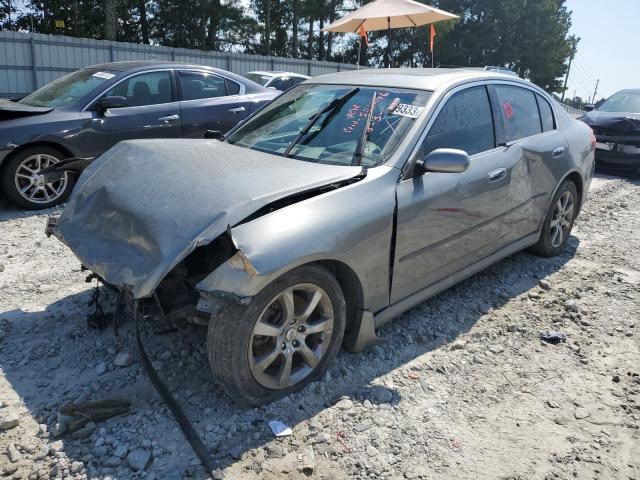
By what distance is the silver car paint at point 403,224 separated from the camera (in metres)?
2.61

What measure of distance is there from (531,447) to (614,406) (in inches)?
28.6

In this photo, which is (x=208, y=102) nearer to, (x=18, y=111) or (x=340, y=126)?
(x=18, y=111)

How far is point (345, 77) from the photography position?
4188 mm

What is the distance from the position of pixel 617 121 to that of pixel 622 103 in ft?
4.41

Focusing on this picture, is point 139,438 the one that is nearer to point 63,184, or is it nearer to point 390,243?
point 390,243

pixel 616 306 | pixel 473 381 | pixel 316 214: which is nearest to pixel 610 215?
pixel 616 306

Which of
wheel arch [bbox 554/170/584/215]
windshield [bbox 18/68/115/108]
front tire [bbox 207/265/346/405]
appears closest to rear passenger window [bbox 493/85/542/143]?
wheel arch [bbox 554/170/584/215]

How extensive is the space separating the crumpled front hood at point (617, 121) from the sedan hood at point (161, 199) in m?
8.24

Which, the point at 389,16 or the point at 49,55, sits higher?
the point at 389,16

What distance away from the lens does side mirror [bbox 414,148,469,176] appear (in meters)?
3.20

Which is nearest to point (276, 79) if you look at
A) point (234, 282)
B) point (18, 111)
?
point (18, 111)

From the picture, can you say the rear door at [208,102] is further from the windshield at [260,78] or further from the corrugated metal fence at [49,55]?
the corrugated metal fence at [49,55]

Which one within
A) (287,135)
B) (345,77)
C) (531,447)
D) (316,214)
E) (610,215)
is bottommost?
(531,447)

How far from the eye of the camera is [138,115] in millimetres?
6727
